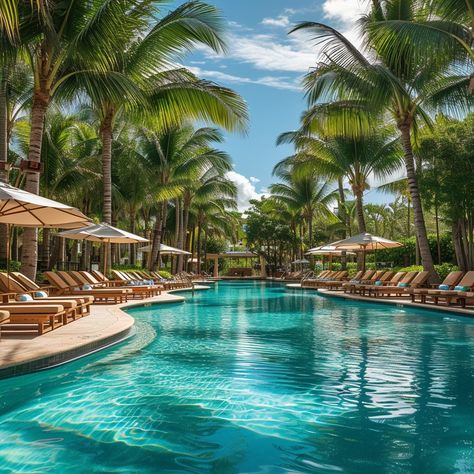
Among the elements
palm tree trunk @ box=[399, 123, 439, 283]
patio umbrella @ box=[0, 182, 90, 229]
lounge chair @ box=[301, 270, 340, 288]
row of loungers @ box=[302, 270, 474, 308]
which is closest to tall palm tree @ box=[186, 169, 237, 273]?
lounge chair @ box=[301, 270, 340, 288]

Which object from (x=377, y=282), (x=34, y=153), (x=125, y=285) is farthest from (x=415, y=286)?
(x=34, y=153)

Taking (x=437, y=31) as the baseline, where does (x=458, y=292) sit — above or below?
below

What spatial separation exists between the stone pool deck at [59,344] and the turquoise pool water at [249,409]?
0.47 feet

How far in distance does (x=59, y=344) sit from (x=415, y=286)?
39.9 ft

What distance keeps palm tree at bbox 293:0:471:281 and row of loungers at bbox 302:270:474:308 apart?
772 millimetres

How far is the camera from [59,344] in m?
6.05

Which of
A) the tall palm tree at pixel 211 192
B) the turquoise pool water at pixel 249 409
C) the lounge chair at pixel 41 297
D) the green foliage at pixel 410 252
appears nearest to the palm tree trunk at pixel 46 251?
the tall palm tree at pixel 211 192

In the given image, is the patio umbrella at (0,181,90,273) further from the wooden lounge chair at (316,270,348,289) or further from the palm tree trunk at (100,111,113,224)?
the wooden lounge chair at (316,270,348,289)

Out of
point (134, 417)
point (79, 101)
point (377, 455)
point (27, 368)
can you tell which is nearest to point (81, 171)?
point (79, 101)

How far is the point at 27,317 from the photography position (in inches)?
270

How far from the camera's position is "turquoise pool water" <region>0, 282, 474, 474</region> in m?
3.30

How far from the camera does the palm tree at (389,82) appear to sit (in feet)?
48.2

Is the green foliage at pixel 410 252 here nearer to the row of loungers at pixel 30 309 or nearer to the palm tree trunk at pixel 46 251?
the palm tree trunk at pixel 46 251

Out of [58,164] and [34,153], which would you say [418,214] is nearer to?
[34,153]
